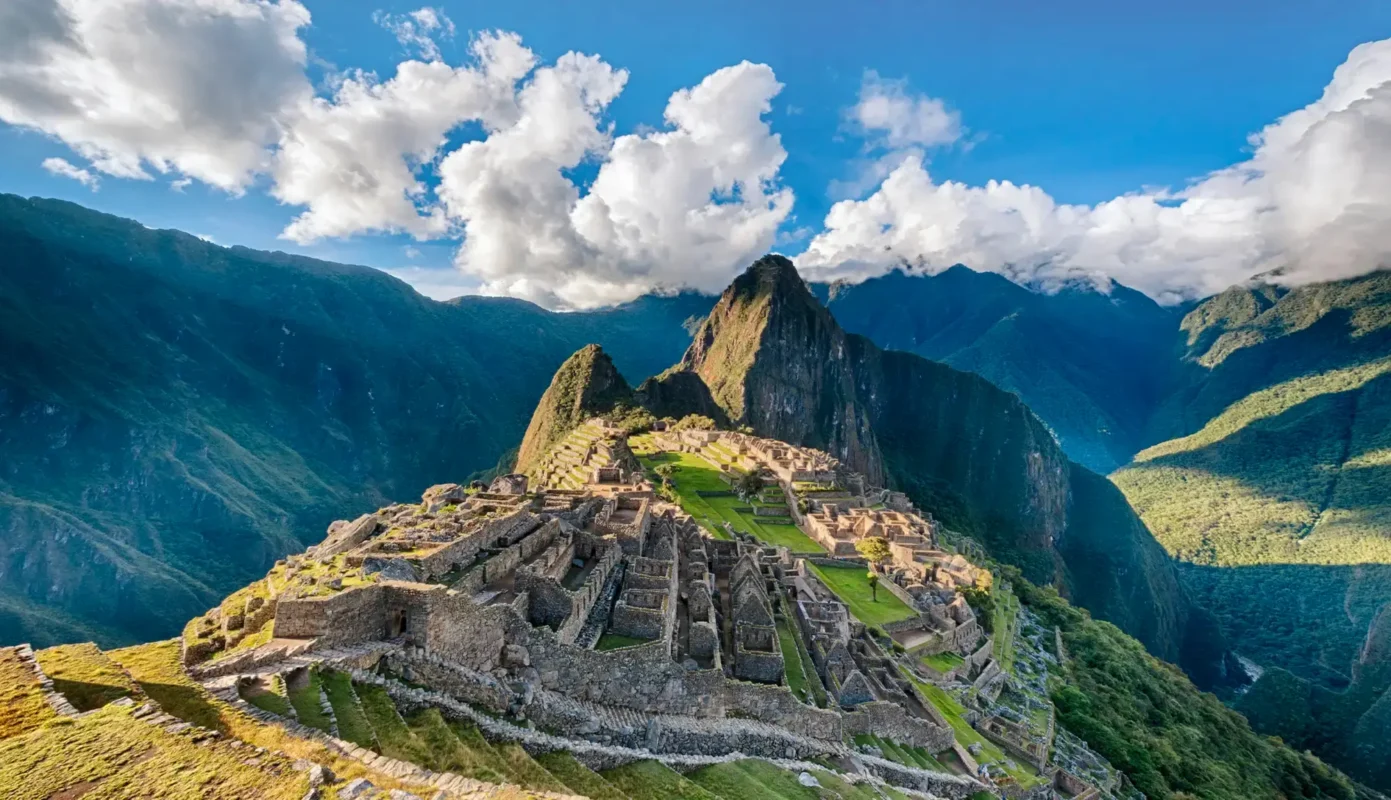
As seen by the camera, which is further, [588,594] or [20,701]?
[588,594]

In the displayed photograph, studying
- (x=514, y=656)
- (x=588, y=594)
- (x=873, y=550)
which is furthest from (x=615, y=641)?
(x=873, y=550)

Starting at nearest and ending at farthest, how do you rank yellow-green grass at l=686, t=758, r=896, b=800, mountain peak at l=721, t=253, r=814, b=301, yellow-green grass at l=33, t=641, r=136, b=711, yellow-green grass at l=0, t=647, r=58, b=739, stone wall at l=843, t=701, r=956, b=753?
yellow-green grass at l=0, t=647, r=58, b=739 < yellow-green grass at l=33, t=641, r=136, b=711 < yellow-green grass at l=686, t=758, r=896, b=800 < stone wall at l=843, t=701, r=956, b=753 < mountain peak at l=721, t=253, r=814, b=301

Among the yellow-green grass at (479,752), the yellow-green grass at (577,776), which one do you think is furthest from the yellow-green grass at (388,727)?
the yellow-green grass at (577,776)

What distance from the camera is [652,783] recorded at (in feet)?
44.5

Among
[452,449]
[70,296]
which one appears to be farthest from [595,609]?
[70,296]

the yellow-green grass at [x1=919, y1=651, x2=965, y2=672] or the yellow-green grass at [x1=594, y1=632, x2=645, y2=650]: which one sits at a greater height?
the yellow-green grass at [x1=594, y1=632, x2=645, y2=650]

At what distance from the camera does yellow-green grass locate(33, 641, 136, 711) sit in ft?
29.3

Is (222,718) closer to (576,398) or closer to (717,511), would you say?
(717,511)

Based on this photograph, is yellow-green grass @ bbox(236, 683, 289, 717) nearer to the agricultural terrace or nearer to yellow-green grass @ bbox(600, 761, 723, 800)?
yellow-green grass @ bbox(600, 761, 723, 800)

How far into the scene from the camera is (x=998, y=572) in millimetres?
62375

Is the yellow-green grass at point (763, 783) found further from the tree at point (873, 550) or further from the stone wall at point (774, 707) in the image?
the tree at point (873, 550)

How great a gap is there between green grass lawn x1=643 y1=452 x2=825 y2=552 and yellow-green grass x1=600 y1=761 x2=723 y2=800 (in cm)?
2609

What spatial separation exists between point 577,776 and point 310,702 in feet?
17.5

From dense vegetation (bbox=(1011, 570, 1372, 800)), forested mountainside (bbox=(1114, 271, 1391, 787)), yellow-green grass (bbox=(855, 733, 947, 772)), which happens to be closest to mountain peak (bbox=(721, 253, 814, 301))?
forested mountainside (bbox=(1114, 271, 1391, 787))
